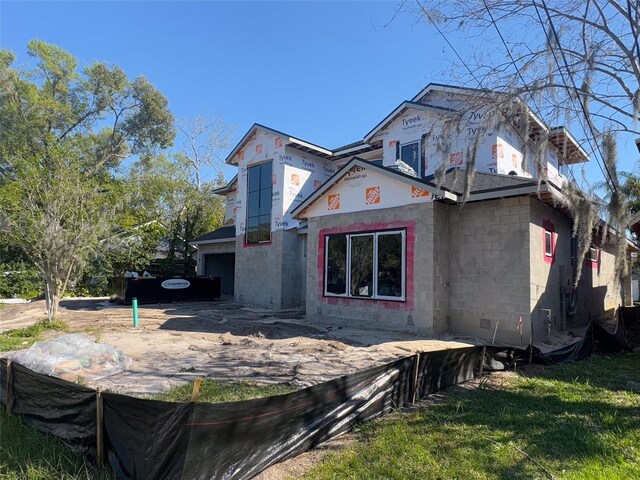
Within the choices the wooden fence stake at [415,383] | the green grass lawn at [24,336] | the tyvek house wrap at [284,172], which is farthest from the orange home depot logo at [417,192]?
the green grass lawn at [24,336]

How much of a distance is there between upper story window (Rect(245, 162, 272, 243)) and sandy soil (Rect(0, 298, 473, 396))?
4805 mm

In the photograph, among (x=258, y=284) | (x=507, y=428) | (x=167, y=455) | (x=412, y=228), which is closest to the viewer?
(x=167, y=455)

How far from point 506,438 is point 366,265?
750 centimetres

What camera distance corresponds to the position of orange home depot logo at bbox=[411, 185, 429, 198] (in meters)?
10.3

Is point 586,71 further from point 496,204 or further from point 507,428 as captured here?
point 507,428

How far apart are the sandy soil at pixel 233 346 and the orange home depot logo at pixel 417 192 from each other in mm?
3577

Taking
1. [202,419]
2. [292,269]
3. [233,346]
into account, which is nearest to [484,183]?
[233,346]

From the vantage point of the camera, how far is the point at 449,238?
10.8 metres

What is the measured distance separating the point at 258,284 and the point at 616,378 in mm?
13743

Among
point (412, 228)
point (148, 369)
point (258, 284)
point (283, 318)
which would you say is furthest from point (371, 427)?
point (258, 284)

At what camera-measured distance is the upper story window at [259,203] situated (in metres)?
18.2

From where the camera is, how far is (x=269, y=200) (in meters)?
18.1

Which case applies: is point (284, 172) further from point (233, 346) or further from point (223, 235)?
point (233, 346)

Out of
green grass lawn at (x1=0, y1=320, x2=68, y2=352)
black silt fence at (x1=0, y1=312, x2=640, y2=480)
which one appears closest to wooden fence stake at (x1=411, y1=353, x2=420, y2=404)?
black silt fence at (x1=0, y1=312, x2=640, y2=480)
